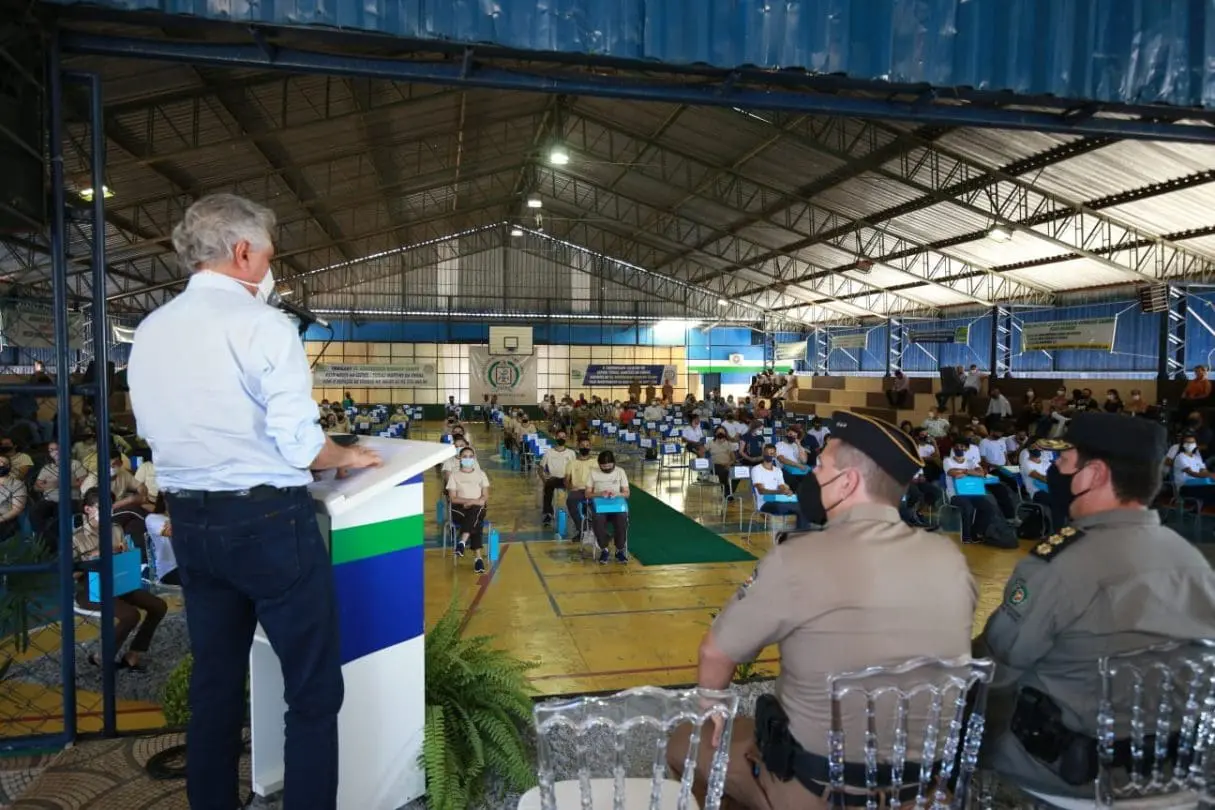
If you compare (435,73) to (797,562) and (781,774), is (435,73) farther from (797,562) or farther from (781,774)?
(781,774)

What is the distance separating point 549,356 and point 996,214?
20.4 m

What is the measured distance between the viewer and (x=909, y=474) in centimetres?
174

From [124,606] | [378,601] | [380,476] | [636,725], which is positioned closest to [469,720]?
[378,601]

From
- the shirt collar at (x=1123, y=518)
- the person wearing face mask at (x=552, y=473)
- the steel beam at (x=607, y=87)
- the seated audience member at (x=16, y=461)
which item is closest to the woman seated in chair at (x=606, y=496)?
the person wearing face mask at (x=552, y=473)

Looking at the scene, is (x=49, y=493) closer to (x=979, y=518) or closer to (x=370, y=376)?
(x=979, y=518)

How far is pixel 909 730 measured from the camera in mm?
1606

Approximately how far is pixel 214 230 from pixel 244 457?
0.55 m

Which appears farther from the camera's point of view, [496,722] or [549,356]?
[549,356]

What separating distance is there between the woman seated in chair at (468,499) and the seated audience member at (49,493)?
3326mm

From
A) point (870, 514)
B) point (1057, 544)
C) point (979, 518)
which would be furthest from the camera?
point (979, 518)

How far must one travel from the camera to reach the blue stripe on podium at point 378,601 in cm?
220

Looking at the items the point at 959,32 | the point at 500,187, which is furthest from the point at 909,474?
the point at 500,187

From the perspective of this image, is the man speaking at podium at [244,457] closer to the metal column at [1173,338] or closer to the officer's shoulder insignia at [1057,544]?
the officer's shoulder insignia at [1057,544]

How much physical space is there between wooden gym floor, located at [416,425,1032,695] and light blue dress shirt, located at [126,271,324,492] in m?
2.06
